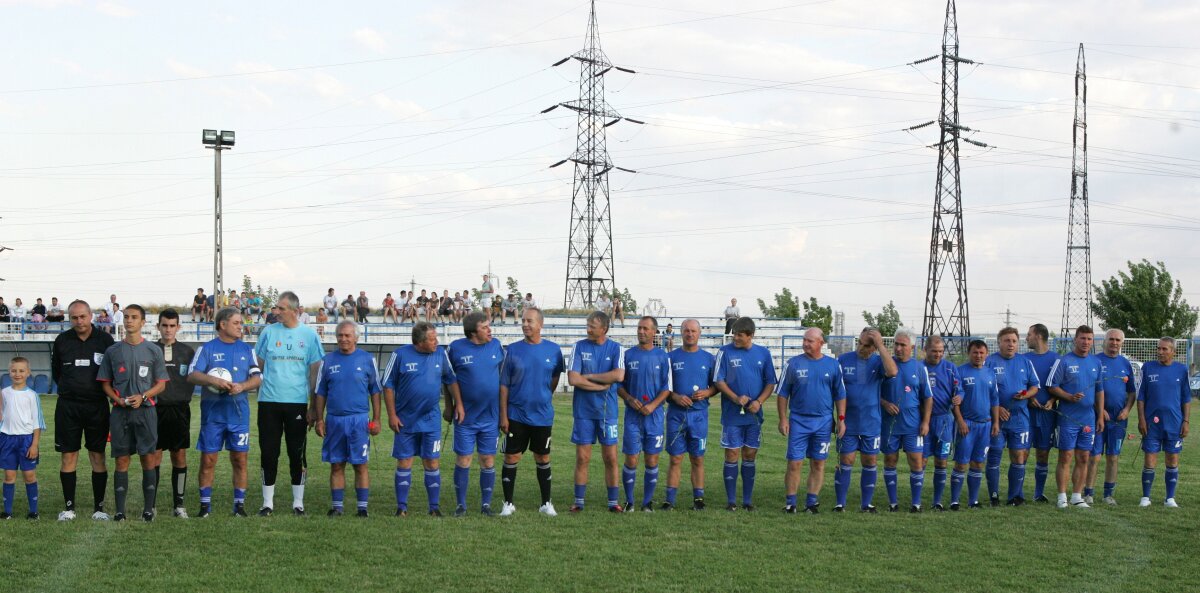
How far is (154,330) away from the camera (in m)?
37.2

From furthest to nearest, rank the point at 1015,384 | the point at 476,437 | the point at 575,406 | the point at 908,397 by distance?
the point at 1015,384
the point at 908,397
the point at 575,406
the point at 476,437

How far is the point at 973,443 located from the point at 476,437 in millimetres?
5283

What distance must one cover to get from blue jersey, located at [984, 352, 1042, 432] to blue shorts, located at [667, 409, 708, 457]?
3.38 m

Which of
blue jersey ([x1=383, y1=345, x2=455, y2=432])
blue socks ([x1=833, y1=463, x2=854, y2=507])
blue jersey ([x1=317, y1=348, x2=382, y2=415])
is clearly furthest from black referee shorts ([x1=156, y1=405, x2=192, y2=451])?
blue socks ([x1=833, y1=463, x2=854, y2=507])

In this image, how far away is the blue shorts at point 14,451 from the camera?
9.57 meters

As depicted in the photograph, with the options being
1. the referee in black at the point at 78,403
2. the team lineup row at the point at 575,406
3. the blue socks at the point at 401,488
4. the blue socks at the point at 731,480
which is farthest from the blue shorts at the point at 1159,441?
the referee in black at the point at 78,403

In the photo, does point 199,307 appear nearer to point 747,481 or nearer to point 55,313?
point 55,313

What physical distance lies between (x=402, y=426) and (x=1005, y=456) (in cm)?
1041

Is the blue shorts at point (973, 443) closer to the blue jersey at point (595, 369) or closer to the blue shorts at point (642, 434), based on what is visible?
the blue shorts at point (642, 434)

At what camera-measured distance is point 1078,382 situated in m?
11.7

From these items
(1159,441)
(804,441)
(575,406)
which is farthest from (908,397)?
(575,406)

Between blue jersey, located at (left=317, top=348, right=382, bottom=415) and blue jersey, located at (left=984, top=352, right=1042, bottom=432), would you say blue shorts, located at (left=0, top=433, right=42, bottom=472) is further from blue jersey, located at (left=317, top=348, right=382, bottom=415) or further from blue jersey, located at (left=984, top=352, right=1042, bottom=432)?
blue jersey, located at (left=984, top=352, right=1042, bottom=432)

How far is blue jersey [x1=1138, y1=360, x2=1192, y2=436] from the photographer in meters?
11.8

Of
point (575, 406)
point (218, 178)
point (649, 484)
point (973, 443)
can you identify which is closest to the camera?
point (575, 406)
